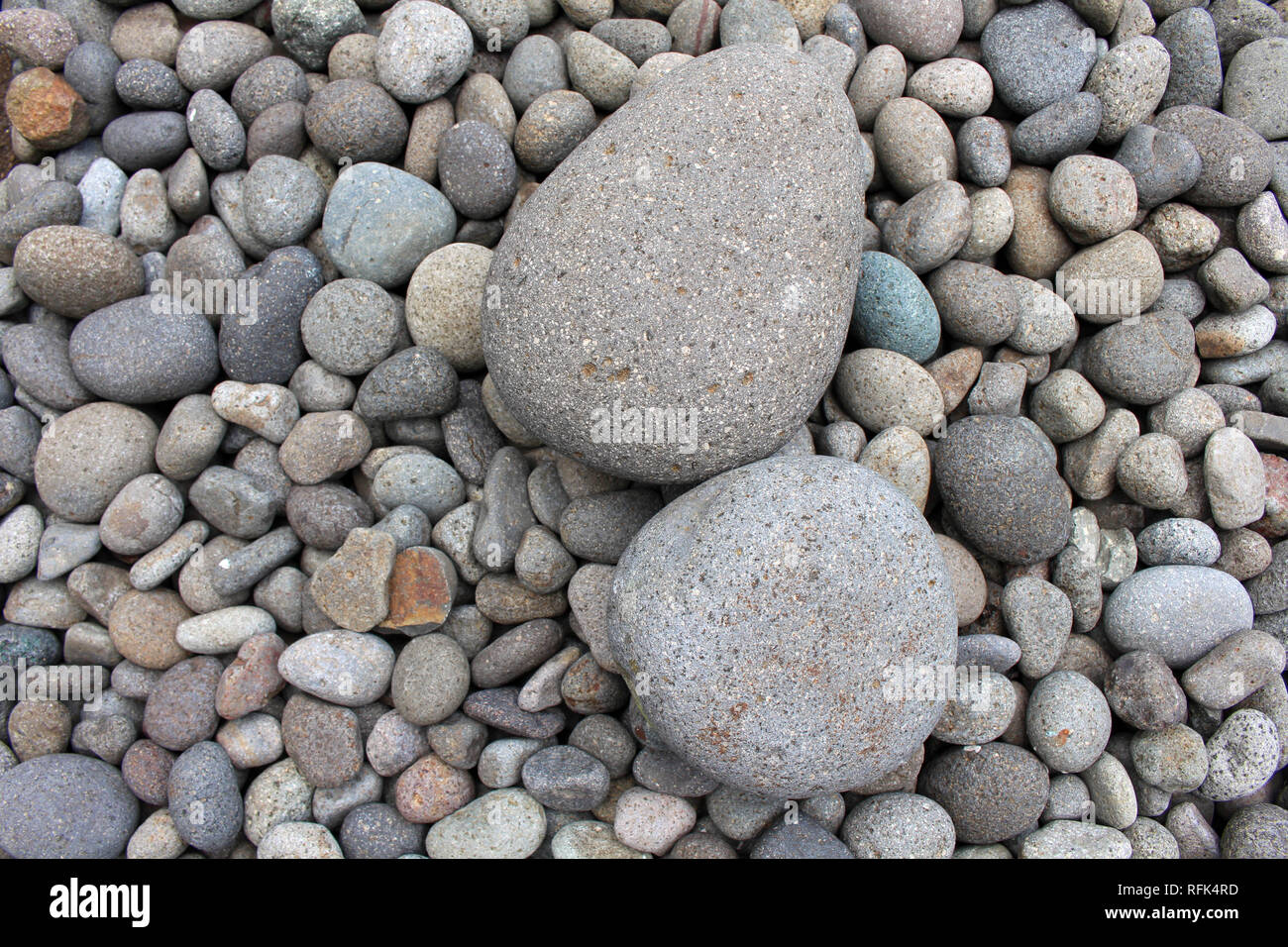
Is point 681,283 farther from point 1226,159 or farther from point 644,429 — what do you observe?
point 1226,159

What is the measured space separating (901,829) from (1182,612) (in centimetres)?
146

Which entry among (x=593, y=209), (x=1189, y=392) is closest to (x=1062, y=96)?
(x=1189, y=392)

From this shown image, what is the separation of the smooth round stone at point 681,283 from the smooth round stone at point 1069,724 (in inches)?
58.7

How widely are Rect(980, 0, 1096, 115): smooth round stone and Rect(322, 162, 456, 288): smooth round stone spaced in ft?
8.71

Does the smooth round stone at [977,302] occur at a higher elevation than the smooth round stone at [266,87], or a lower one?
lower

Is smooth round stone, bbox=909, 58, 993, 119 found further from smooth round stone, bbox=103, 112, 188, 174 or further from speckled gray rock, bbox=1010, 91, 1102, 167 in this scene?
smooth round stone, bbox=103, 112, 188, 174

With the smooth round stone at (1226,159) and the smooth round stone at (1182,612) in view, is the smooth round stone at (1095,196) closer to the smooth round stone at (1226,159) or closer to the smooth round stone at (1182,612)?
the smooth round stone at (1226,159)

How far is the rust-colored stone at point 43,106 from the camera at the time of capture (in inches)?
147

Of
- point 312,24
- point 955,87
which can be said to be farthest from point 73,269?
point 955,87

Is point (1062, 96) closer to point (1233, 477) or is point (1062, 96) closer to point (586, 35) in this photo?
point (1233, 477)

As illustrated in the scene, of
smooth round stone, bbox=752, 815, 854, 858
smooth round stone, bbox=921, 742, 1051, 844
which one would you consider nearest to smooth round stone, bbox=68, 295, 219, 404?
smooth round stone, bbox=752, 815, 854, 858

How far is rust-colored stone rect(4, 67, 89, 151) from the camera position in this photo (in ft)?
12.2

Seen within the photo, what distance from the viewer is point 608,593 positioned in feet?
9.83

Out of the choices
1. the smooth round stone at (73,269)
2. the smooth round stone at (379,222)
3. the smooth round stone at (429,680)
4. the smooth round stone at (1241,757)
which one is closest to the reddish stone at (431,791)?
the smooth round stone at (429,680)
